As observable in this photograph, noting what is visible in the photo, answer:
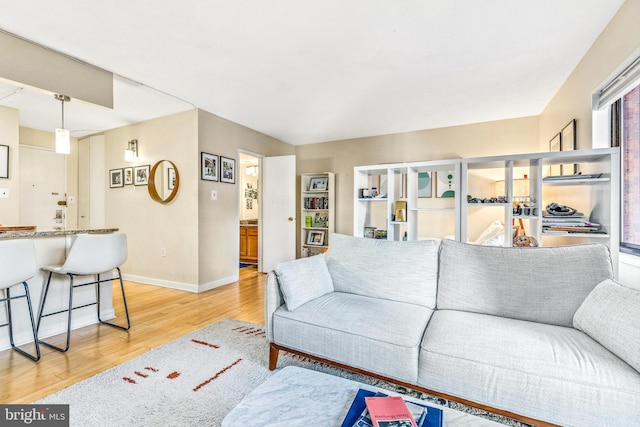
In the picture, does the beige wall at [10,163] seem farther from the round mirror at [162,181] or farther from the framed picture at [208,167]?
the framed picture at [208,167]

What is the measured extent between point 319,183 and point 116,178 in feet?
10.3

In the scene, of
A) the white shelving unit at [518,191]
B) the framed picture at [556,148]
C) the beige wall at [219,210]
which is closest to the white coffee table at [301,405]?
the white shelving unit at [518,191]

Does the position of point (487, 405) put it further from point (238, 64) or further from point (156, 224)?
point (156, 224)

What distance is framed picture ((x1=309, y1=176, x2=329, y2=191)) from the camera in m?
5.15

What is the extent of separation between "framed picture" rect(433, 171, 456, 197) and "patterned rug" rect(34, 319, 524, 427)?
3298mm

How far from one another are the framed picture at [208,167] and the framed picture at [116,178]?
1533 millimetres

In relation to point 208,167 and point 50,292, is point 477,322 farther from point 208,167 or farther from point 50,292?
point 208,167

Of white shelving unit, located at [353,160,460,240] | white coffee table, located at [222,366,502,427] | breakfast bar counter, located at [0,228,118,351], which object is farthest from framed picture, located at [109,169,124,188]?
white coffee table, located at [222,366,502,427]

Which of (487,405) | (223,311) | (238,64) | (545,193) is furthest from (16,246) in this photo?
(545,193)

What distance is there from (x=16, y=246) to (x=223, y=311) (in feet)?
5.50

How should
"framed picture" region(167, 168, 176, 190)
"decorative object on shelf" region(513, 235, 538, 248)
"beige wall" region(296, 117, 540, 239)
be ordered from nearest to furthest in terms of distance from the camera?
1. "decorative object on shelf" region(513, 235, 538, 248)
2. "framed picture" region(167, 168, 176, 190)
3. "beige wall" region(296, 117, 540, 239)

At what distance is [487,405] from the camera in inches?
50.0

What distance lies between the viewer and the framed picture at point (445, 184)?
437cm

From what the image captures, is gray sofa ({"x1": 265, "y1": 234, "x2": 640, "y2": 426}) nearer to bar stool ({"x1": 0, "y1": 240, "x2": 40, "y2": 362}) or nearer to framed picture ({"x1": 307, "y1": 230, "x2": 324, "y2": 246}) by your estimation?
bar stool ({"x1": 0, "y1": 240, "x2": 40, "y2": 362})
